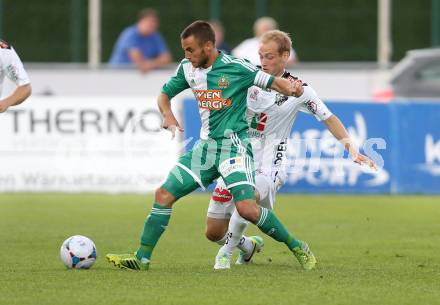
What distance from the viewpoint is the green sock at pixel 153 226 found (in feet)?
32.3

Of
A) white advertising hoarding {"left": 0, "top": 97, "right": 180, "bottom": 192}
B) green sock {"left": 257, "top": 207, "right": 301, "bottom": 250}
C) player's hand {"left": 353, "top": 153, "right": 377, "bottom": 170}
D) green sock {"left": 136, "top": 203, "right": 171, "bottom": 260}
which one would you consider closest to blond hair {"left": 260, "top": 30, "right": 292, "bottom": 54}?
player's hand {"left": 353, "top": 153, "right": 377, "bottom": 170}

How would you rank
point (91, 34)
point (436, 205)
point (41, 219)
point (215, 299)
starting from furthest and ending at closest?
point (91, 34), point (436, 205), point (41, 219), point (215, 299)

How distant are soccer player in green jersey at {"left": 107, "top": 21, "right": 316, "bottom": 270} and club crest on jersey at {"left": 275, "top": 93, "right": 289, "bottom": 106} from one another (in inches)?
20.9

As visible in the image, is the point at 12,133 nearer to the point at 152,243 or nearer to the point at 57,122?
the point at 57,122

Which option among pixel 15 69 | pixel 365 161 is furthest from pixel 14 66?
pixel 365 161

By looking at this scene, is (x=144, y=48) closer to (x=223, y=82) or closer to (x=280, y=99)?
(x=280, y=99)

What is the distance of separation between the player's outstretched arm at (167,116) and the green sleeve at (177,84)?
47 mm

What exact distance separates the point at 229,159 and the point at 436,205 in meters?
8.18

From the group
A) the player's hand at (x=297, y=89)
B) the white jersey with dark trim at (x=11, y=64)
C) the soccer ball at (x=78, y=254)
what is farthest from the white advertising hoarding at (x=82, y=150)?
the player's hand at (x=297, y=89)

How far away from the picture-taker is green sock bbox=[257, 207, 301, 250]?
9.87 meters

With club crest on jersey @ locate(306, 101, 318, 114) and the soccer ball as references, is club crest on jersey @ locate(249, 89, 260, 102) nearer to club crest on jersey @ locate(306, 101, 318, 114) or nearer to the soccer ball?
club crest on jersey @ locate(306, 101, 318, 114)

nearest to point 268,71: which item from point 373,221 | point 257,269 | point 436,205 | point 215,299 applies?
point 257,269

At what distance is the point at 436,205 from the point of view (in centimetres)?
1742

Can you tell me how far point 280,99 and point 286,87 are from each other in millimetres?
892
